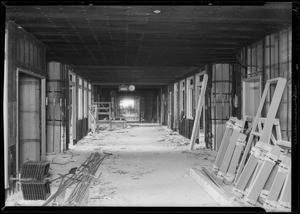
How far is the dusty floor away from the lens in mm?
5465

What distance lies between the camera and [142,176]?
7340mm

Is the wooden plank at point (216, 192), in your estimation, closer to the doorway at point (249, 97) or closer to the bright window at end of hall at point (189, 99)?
the doorway at point (249, 97)

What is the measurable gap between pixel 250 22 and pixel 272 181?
9.91 ft

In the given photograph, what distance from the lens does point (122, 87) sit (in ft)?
75.3

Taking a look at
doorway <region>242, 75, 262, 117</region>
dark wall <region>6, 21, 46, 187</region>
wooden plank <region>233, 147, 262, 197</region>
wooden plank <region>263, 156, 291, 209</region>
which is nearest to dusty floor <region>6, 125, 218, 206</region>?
wooden plank <region>233, 147, 262, 197</region>

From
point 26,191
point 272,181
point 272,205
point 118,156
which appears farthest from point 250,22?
point 118,156

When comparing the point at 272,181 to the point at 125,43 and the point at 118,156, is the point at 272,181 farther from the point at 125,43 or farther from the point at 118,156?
the point at 118,156

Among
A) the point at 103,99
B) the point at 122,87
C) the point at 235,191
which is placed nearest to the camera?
the point at 235,191

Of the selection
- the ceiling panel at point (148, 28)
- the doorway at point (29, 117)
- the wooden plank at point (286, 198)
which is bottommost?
the wooden plank at point (286, 198)

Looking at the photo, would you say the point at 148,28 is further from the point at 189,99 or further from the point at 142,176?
the point at 189,99

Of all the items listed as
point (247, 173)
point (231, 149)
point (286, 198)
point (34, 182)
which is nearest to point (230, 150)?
point (231, 149)

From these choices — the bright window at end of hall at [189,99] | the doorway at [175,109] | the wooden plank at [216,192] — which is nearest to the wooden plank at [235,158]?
the wooden plank at [216,192]

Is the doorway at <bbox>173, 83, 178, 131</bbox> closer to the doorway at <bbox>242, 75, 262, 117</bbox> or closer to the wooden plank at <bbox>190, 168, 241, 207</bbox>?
the doorway at <bbox>242, 75, 262, 117</bbox>

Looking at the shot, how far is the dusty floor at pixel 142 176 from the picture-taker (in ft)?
17.9
